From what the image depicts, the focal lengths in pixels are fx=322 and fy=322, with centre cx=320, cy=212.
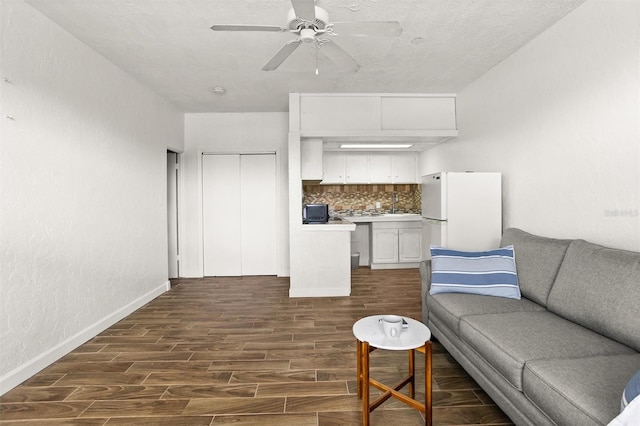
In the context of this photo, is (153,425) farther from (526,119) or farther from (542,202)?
(526,119)

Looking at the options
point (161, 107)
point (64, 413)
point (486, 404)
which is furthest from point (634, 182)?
point (161, 107)

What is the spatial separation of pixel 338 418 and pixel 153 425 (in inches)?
40.7

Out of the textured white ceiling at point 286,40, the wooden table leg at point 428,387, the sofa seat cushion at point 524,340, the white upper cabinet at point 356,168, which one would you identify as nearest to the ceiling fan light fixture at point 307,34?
the textured white ceiling at point 286,40

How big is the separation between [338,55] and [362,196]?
4181 mm

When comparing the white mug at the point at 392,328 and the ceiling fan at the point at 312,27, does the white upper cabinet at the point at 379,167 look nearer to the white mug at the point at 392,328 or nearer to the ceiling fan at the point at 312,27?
the ceiling fan at the point at 312,27

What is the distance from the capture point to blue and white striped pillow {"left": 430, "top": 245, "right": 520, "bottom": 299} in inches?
95.2

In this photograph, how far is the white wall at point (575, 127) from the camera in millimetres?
2086

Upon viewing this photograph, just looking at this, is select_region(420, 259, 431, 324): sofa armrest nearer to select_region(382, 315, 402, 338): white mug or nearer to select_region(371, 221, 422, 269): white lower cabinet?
select_region(382, 315, 402, 338): white mug

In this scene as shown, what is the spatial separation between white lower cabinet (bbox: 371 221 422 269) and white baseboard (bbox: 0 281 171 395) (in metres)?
3.61

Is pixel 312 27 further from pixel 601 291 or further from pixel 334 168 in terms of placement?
pixel 334 168

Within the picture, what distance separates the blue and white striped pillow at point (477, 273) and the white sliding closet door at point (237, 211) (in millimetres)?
3229

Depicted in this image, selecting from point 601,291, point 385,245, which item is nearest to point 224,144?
point 385,245

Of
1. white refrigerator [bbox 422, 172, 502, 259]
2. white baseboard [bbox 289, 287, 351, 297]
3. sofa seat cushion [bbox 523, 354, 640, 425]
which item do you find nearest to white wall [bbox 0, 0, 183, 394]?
white baseboard [bbox 289, 287, 351, 297]

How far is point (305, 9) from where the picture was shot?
5.92 feet
